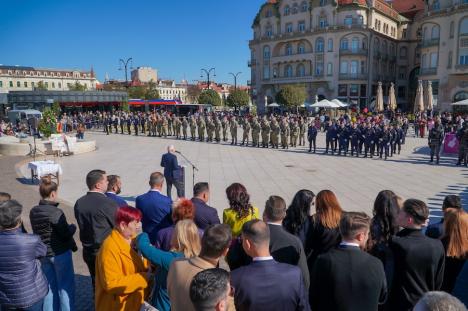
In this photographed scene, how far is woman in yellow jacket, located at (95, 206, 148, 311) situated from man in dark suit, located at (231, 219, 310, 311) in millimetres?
1038

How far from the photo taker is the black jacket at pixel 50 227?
4207mm

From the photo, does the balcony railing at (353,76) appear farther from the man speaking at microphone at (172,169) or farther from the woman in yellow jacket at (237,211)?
the woman in yellow jacket at (237,211)

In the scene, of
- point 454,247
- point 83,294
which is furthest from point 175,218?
point 454,247

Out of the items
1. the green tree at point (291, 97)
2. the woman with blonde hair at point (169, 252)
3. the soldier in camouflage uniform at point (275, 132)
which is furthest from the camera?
the green tree at point (291, 97)

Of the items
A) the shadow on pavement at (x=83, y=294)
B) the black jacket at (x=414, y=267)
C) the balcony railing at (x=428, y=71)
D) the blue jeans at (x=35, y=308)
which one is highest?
the balcony railing at (x=428, y=71)

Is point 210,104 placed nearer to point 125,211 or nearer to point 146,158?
point 146,158

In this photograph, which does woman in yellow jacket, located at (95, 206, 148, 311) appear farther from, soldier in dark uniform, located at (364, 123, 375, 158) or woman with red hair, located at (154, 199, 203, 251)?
soldier in dark uniform, located at (364, 123, 375, 158)

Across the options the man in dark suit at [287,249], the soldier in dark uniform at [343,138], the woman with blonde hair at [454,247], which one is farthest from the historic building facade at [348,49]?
the man in dark suit at [287,249]

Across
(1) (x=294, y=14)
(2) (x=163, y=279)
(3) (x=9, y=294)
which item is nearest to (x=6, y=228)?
(3) (x=9, y=294)

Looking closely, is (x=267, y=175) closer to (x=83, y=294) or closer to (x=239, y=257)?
(x=83, y=294)

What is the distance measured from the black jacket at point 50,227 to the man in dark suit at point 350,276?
2907mm

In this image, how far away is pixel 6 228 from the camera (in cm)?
355

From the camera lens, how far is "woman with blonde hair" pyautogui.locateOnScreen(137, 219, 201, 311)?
124 inches

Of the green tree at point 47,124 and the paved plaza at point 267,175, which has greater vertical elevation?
the green tree at point 47,124
